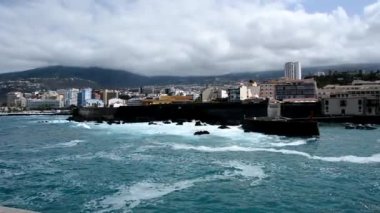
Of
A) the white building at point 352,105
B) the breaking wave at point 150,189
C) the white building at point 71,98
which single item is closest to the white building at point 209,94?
the white building at point 352,105

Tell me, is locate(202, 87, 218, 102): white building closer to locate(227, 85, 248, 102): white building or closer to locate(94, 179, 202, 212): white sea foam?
locate(227, 85, 248, 102): white building

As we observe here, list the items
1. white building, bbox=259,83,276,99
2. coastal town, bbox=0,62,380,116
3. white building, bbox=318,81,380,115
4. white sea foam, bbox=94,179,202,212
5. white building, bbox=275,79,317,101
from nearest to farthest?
white sea foam, bbox=94,179,202,212 → white building, bbox=318,81,380,115 → coastal town, bbox=0,62,380,116 → white building, bbox=275,79,317,101 → white building, bbox=259,83,276,99

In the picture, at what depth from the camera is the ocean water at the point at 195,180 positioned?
1414 cm

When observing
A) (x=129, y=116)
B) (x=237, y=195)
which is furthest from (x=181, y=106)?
(x=237, y=195)

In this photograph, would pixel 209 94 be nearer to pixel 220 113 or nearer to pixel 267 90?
pixel 267 90

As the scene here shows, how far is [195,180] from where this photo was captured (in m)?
17.9

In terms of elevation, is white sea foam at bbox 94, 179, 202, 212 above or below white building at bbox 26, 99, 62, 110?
below

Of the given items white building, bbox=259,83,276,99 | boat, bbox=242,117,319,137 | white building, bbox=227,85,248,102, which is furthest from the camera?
white building, bbox=259,83,276,99

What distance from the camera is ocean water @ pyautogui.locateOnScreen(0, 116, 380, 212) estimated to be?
1414 centimetres

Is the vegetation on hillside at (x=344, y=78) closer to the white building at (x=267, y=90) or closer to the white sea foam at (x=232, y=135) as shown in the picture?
the white building at (x=267, y=90)

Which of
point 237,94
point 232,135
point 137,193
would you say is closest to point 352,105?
point 237,94

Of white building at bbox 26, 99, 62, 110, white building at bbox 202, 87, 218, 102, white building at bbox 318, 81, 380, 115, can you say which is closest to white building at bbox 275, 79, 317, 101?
white building at bbox 202, 87, 218, 102

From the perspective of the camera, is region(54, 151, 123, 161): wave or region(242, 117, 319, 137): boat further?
region(242, 117, 319, 137): boat

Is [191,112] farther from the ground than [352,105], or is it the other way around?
[352,105]
